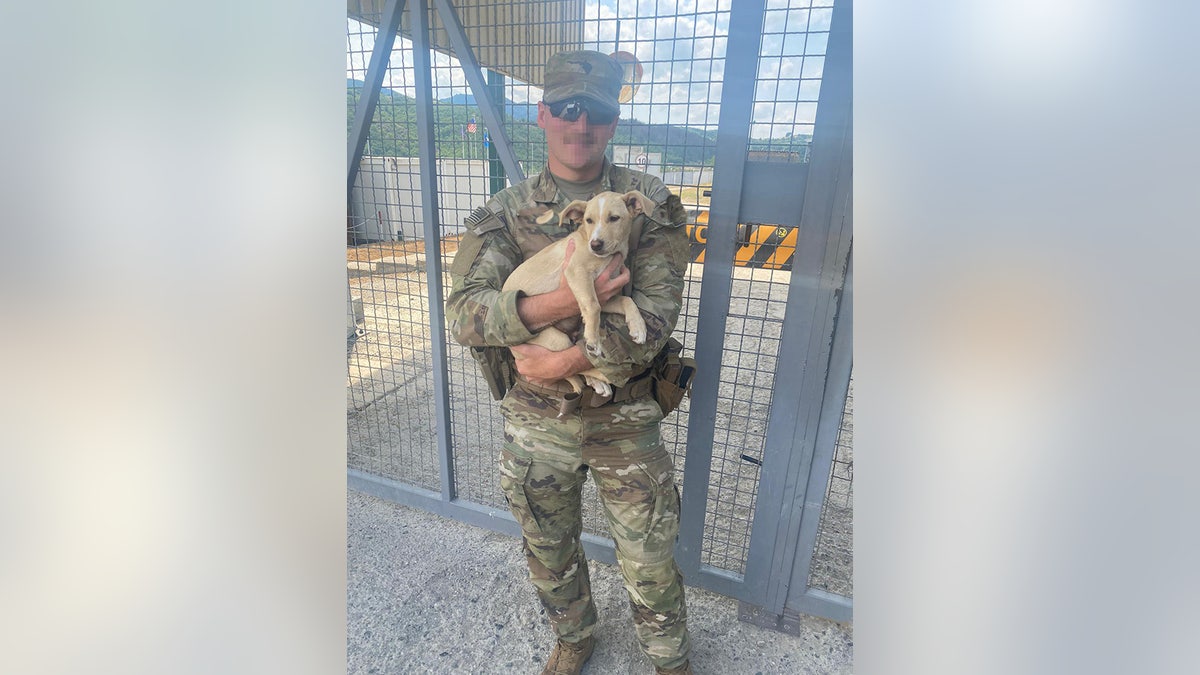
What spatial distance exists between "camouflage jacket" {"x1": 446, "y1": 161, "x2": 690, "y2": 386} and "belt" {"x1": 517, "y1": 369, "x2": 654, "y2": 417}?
5 cm

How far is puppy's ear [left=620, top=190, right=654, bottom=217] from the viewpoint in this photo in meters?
1.16

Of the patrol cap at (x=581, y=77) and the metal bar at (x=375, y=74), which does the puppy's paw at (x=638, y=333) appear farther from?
the metal bar at (x=375, y=74)

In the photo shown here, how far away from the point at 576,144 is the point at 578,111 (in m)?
0.08

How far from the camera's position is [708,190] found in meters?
1.50

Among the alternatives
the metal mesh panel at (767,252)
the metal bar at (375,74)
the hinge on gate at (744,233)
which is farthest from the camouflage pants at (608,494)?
the metal bar at (375,74)

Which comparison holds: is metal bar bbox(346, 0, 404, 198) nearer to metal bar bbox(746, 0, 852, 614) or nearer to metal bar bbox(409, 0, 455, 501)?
metal bar bbox(409, 0, 455, 501)

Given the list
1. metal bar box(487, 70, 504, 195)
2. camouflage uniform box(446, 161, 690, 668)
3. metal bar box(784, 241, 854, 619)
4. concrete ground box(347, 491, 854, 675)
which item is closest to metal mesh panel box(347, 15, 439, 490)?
metal bar box(487, 70, 504, 195)

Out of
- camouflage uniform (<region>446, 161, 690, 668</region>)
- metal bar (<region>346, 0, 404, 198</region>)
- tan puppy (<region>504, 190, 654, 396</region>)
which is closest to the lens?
tan puppy (<region>504, 190, 654, 396</region>)

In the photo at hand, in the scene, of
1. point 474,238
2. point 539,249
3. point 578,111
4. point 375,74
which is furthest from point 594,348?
point 375,74

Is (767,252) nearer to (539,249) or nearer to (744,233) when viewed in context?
(744,233)
